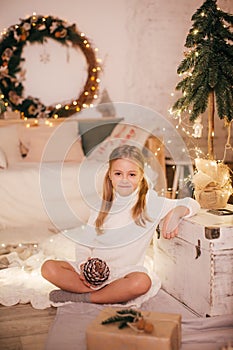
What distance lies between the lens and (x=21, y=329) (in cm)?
204

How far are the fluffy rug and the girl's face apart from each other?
0.50m

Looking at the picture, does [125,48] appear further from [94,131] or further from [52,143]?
[52,143]

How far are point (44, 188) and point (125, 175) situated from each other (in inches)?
41.6

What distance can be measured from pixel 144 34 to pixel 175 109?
8.31ft

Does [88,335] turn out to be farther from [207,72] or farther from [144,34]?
[144,34]

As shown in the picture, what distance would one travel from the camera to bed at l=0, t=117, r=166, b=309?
273 centimetres

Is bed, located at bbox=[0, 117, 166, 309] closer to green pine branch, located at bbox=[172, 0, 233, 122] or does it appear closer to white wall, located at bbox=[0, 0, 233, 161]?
green pine branch, located at bbox=[172, 0, 233, 122]

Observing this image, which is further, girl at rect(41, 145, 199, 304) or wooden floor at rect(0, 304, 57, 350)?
girl at rect(41, 145, 199, 304)

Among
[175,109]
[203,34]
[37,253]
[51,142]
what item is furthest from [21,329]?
[51,142]

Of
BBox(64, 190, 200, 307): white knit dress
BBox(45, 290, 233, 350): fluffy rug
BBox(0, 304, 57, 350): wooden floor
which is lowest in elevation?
BBox(0, 304, 57, 350): wooden floor

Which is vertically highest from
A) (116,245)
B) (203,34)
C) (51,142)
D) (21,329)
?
(203,34)

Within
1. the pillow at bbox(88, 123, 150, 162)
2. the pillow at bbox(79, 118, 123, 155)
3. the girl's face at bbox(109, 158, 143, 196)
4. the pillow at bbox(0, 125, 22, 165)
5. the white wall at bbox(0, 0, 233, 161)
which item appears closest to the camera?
the girl's face at bbox(109, 158, 143, 196)

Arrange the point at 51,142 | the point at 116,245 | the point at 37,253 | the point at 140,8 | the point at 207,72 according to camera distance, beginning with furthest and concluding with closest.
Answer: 1. the point at 140,8
2. the point at 51,142
3. the point at 37,253
4. the point at 207,72
5. the point at 116,245

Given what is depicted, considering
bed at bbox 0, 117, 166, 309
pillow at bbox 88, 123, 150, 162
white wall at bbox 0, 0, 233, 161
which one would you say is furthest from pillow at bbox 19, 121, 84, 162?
white wall at bbox 0, 0, 233, 161
